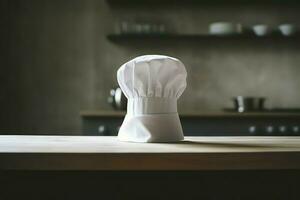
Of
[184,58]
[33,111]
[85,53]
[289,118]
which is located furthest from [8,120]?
[289,118]

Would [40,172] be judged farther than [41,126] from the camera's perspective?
No

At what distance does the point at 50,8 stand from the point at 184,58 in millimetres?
1224

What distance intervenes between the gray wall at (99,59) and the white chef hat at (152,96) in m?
2.85

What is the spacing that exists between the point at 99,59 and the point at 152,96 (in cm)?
291

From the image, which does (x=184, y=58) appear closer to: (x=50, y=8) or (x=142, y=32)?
(x=142, y=32)

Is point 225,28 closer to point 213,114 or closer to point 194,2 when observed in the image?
point 194,2

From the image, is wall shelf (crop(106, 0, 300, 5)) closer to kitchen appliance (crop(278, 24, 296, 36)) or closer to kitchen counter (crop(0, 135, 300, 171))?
kitchen appliance (crop(278, 24, 296, 36))

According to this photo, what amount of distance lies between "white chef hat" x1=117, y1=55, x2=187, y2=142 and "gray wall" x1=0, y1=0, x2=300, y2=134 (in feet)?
9.37

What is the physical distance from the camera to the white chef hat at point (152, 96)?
4.32 feet

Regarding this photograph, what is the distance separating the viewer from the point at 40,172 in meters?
1.14

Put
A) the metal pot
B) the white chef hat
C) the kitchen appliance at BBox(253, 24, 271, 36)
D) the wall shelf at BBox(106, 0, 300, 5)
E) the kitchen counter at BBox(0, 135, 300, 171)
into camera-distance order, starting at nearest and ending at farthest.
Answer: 1. the kitchen counter at BBox(0, 135, 300, 171)
2. the white chef hat
3. the metal pot
4. the kitchen appliance at BBox(253, 24, 271, 36)
5. the wall shelf at BBox(106, 0, 300, 5)

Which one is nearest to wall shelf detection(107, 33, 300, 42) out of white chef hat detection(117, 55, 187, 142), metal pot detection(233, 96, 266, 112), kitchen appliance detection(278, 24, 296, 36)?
kitchen appliance detection(278, 24, 296, 36)

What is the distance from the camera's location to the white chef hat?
1316 mm

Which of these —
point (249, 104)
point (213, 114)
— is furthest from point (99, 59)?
point (249, 104)
